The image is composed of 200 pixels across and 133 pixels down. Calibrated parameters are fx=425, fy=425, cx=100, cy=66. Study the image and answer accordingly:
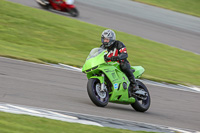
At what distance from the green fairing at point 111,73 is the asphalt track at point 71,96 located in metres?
0.31

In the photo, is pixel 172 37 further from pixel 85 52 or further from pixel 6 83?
pixel 6 83

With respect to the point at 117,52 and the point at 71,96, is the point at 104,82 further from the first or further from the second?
the point at 71,96

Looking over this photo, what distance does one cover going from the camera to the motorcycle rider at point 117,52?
9266mm

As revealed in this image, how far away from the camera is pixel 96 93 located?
9133mm

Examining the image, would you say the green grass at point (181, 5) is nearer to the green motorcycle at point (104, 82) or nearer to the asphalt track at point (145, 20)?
the asphalt track at point (145, 20)

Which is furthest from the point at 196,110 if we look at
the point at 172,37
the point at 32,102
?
the point at 172,37

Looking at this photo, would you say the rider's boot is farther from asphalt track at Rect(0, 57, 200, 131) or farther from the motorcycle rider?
asphalt track at Rect(0, 57, 200, 131)

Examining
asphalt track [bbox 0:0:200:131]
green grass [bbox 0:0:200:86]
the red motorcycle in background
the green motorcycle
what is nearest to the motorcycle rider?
the green motorcycle

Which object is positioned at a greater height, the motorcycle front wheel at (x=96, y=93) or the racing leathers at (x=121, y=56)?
the racing leathers at (x=121, y=56)

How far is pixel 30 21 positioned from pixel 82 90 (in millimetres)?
10062

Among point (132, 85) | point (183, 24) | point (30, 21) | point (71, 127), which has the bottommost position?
point (71, 127)

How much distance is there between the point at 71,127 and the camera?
6.77m

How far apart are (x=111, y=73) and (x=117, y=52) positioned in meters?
0.54

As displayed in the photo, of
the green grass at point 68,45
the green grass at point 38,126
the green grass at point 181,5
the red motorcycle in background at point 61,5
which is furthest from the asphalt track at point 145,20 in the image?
the green grass at point 38,126
